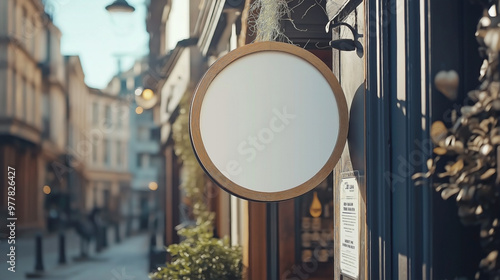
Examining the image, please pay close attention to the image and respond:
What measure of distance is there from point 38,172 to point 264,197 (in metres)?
32.9

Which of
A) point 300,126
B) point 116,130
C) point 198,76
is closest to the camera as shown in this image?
point 300,126

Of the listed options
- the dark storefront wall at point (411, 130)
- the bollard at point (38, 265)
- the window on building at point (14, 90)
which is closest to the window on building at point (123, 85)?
the window on building at point (14, 90)

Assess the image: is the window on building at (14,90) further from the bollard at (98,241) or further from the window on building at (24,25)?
the bollard at (98,241)

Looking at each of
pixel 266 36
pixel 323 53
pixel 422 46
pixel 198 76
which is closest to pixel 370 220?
pixel 422 46

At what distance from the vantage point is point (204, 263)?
728 cm

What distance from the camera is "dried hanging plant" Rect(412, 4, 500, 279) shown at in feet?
9.62

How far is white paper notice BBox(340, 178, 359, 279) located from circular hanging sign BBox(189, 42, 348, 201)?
37cm

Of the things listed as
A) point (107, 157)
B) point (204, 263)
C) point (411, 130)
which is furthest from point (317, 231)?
point (107, 157)

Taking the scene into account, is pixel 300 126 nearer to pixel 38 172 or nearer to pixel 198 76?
pixel 198 76

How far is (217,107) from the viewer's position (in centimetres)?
445

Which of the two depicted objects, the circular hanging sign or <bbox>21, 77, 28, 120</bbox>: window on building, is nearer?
the circular hanging sign

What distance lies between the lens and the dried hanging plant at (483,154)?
9.62 ft

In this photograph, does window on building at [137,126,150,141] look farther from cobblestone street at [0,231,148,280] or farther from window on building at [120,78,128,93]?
cobblestone street at [0,231,148,280]

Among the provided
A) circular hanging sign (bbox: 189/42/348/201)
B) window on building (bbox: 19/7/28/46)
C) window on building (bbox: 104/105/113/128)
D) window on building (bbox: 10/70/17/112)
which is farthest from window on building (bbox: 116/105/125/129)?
circular hanging sign (bbox: 189/42/348/201)
